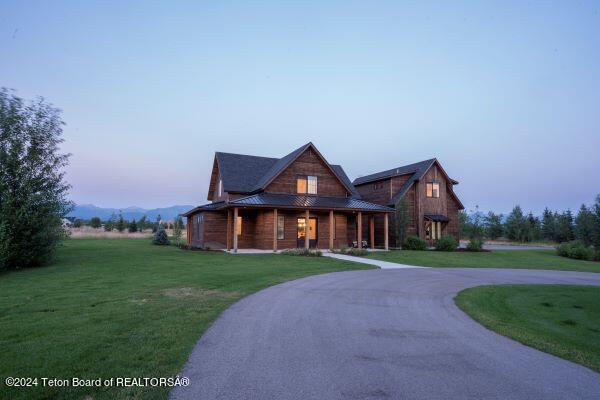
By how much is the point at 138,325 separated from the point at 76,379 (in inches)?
86.0

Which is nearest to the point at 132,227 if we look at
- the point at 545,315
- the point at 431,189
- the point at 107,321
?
the point at 431,189

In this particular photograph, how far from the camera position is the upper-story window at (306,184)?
26.6 meters

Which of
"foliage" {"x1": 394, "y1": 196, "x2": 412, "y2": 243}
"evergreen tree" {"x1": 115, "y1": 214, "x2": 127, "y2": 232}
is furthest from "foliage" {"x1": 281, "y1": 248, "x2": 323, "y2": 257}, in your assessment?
"evergreen tree" {"x1": 115, "y1": 214, "x2": 127, "y2": 232}

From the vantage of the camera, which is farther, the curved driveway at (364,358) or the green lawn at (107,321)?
the green lawn at (107,321)

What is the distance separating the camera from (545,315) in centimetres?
814

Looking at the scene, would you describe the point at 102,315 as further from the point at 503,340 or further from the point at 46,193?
the point at 46,193

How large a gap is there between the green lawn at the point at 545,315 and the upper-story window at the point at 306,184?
55.6 ft

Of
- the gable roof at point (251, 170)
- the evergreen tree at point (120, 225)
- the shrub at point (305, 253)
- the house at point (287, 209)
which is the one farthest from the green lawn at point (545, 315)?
the evergreen tree at point (120, 225)

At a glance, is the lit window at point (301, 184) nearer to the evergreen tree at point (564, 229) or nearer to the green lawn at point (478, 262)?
the green lawn at point (478, 262)

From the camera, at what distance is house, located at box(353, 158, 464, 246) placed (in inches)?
1223

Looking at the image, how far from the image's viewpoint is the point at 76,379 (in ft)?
12.4

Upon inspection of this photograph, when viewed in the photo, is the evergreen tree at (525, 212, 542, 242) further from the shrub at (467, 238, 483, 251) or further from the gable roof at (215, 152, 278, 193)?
the gable roof at (215, 152, 278, 193)

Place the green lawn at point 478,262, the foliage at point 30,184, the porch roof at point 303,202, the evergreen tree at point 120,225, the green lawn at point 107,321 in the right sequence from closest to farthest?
the green lawn at point 107,321, the foliage at point 30,184, the green lawn at point 478,262, the porch roof at point 303,202, the evergreen tree at point 120,225

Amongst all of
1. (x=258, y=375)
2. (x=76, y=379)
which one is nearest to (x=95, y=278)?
(x=76, y=379)
